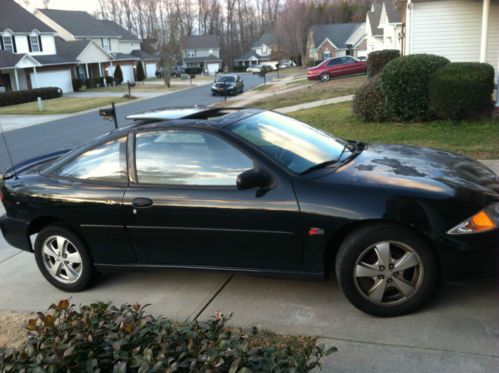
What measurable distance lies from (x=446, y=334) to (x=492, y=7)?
15228 millimetres

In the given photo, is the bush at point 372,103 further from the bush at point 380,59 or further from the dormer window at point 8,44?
the dormer window at point 8,44

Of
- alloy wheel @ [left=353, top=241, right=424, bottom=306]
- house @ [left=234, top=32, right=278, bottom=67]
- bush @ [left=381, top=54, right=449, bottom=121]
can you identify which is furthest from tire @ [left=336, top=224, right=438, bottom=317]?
house @ [left=234, top=32, right=278, bottom=67]

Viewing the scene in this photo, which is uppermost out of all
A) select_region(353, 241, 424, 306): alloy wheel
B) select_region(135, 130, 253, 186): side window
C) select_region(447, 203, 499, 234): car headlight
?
select_region(135, 130, 253, 186): side window

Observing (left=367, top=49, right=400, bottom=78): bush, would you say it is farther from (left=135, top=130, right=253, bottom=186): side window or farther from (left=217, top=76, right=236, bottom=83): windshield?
(left=217, top=76, right=236, bottom=83): windshield

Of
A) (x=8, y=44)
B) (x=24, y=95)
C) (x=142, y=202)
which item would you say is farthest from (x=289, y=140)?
(x=8, y=44)

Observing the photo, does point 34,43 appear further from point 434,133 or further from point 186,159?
point 186,159

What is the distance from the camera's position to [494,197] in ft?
12.3

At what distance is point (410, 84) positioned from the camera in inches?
460

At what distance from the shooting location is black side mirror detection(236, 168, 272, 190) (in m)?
3.86

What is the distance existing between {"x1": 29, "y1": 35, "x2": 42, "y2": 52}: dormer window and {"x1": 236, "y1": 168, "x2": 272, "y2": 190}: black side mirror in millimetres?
48095

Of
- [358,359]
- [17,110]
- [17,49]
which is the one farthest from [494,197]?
[17,49]

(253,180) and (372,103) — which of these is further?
(372,103)

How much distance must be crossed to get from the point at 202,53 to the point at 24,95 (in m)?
59.3

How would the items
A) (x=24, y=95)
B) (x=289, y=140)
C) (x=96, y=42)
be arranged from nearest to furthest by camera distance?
(x=289, y=140), (x=24, y=95), (x=96, y=42)
